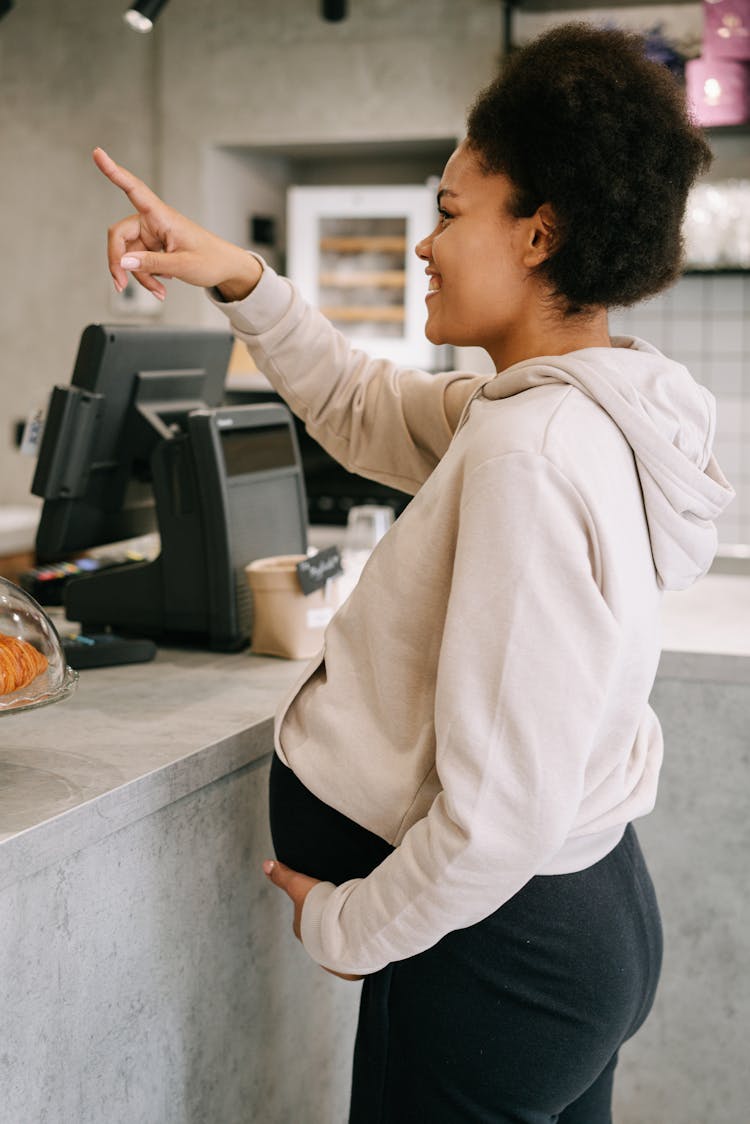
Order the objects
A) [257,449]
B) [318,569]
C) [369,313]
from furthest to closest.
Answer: [369,313]
[257,449]
[318,569]

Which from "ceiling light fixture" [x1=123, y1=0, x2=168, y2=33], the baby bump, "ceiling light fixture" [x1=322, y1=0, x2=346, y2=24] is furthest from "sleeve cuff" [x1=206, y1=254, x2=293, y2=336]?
"ceiling light fixture" [x1=322, y1=0, x2=346, y2=24]

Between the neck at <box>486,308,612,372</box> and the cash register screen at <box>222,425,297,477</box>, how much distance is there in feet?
2.87

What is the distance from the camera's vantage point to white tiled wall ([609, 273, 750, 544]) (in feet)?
14.8

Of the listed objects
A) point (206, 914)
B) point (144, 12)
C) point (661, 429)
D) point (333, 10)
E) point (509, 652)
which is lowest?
point (206, 914)

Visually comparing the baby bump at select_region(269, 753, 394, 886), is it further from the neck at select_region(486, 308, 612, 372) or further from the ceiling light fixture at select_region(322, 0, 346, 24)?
the ceiling light fixture at select_region(322, 0, 346, 24)

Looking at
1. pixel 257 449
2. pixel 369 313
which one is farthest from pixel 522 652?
pixel 369 313

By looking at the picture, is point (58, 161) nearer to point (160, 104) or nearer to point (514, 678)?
point (160, 104)

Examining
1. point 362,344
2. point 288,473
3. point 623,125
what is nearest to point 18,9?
point 362,344

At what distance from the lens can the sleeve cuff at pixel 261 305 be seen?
1.53m

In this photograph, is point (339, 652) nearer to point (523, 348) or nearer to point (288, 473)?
point (523, 348)

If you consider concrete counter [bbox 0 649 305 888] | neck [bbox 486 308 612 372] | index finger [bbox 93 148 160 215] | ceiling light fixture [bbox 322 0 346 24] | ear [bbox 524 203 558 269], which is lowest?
concrete counter [bbox 0 649 305 888]

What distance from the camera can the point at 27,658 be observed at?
1335mm

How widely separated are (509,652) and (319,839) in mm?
382

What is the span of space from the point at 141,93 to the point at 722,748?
3665 mm
